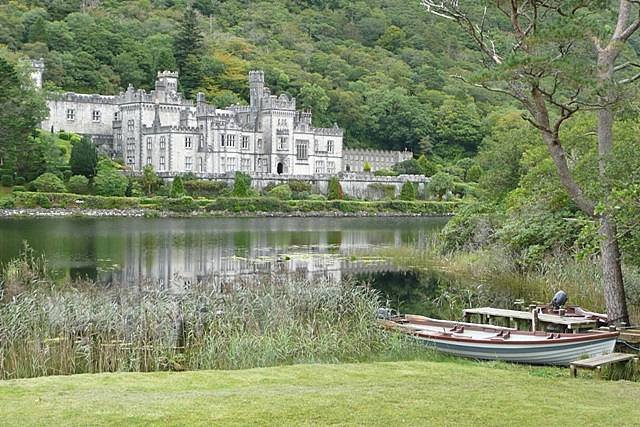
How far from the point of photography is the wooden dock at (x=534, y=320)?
15.5m

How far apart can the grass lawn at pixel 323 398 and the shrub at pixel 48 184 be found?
48635mm

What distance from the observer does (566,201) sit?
23.8 m

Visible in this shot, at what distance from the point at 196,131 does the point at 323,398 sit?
67754mm

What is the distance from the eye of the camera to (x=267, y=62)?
116m

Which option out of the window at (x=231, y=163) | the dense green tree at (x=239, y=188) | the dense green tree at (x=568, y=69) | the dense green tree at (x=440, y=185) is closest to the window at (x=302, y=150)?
the window at (x=231, y=163)

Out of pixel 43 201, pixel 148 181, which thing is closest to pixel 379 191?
pixel 148 181

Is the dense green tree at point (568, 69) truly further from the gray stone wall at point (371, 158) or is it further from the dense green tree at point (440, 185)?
the gray stone wall at point (371, 158)

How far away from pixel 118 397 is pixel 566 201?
16.5 meters

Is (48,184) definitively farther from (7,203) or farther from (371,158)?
(371,158)

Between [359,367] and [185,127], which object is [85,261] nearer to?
[359,367]

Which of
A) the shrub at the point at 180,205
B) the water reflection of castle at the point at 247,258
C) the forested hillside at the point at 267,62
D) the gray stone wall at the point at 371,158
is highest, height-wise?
the forested hillside at the point at 267,62

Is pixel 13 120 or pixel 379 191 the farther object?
pixel 379 191

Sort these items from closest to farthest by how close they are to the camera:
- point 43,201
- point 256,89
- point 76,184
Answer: point 43,201, point 76,184, point 256,89

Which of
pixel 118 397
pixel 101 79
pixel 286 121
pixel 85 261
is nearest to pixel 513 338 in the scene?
pixel 118 397
